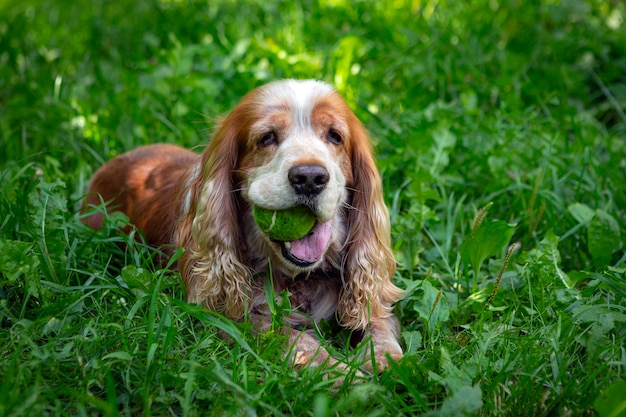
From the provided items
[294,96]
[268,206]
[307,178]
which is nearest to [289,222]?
[268,206]

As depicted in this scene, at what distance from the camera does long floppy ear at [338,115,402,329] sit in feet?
11.2

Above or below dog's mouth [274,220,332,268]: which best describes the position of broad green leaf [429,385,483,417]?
below

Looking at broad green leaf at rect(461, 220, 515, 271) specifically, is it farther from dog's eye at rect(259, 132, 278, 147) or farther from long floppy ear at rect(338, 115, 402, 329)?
dog's eye at rect(259, 132, 278, 147)

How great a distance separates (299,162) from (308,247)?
1.32 ft

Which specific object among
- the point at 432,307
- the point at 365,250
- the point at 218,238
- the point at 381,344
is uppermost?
the point at 218,238

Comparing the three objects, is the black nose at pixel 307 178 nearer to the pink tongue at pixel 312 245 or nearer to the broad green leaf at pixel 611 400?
the pink tongue at pixel 312 245

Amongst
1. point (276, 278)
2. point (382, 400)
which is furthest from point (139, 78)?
point (382, 400)

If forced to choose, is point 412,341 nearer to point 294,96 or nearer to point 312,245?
point 312,245

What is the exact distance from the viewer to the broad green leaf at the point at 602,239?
3.82 m

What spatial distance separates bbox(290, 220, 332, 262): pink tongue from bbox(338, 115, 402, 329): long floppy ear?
0.29 meters

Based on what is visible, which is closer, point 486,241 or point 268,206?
point 268,206

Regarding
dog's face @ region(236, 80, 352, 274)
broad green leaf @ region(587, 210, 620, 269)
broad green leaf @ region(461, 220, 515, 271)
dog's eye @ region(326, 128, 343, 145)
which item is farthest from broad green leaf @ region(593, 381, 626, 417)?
dog's eye @ region(326, 128, 343, 145)

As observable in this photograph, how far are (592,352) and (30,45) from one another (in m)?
5.16

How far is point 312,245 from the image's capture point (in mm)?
3219
